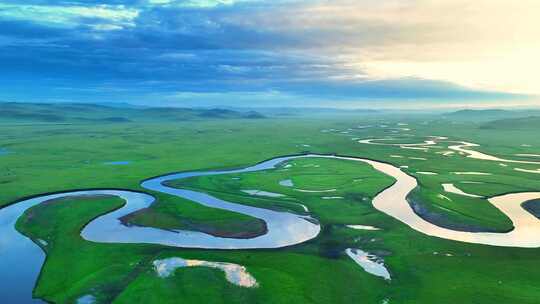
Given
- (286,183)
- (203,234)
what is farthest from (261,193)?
(203,234)

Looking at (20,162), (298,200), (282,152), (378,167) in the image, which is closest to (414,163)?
(378,167)

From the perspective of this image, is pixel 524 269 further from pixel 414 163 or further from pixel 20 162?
pixel 20 162

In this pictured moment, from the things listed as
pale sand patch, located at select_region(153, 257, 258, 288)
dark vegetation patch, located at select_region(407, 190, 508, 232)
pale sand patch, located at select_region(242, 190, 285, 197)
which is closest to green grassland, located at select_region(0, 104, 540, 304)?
dark vegetation patch, located at select_region(407, 190, 508, 232)

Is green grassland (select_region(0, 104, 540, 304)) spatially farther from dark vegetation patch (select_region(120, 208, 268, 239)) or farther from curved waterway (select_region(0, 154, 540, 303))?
curved waterway (select_region(0, 154, 540, 303))

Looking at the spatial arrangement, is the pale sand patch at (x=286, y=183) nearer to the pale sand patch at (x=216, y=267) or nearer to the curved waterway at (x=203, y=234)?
the curved waterway at (x=203, y=234)

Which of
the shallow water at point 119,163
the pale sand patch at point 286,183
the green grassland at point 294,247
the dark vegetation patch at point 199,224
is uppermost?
the pale sand patch at point 286,183

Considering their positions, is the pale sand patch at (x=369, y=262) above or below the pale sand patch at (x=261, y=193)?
below

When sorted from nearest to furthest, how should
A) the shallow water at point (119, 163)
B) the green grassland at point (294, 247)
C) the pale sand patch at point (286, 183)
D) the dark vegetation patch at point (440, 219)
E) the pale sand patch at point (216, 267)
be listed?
1. the green grassland at point (294, 247)
2. the pale sand patch at point (216, 267)
3. the dark vegetation patch at point (440, 219)
4. the pale sand patch at point (286, 183)
5. the shallow water at point (119, 163)

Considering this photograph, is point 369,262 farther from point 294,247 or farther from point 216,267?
point 216,267

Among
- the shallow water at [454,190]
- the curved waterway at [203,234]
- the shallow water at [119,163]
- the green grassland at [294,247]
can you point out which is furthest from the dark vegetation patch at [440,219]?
the shallow water at [119,163]
